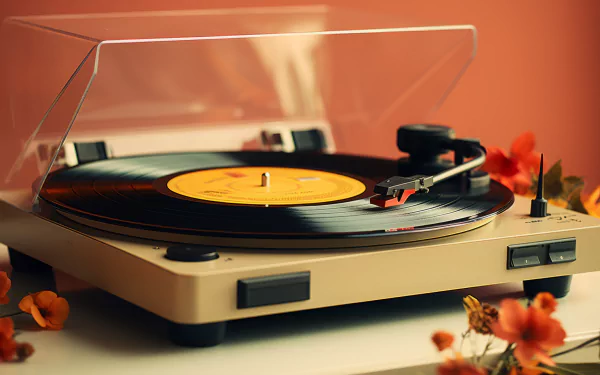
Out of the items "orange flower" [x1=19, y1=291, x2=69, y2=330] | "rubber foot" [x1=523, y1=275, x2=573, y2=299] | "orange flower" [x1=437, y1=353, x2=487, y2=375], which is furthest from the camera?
"rubber foot" [x1=523, y1=275, x2=573, y2=299]

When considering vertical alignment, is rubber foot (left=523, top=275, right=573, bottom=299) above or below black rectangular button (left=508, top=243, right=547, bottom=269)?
below

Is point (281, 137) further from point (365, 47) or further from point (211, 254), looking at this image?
point (211, 254)

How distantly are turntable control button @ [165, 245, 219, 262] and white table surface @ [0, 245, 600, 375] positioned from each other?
0.10 m

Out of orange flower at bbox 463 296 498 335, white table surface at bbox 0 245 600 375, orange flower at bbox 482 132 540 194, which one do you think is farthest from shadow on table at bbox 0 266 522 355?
orange flower at bbox 482 132 540 194

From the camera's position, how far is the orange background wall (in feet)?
7.77

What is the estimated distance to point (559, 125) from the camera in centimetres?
257

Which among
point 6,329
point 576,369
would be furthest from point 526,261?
point 6,329

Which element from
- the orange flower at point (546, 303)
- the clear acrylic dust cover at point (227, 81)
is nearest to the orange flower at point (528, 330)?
the orange flower at point (546, 303)

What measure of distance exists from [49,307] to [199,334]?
18 cm

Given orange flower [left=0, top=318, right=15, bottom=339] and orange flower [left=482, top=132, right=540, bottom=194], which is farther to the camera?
orange flower [left=482, top=132, right=540, bottom=194]

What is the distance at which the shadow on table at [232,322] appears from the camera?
3.16ft

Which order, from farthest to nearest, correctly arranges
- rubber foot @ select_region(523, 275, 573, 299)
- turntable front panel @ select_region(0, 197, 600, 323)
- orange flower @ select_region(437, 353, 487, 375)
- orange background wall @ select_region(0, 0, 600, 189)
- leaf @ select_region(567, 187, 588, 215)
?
orange background wall @ select_region(0, 0, 600, 189) → leaf @ select_region(567, 187, 588, 215) → rubber foot @ select_region(523, 275, 573, 299) → turntable front panel @ select_region(0, 197, 600, 323) → orange flower @ select_region(437, 353, 487, 375)

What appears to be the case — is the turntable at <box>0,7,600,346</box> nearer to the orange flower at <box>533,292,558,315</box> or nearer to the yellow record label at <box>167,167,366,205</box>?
the yellow record label at <box>167,167,366,205</box>

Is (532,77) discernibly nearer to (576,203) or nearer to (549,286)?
(576,203)
